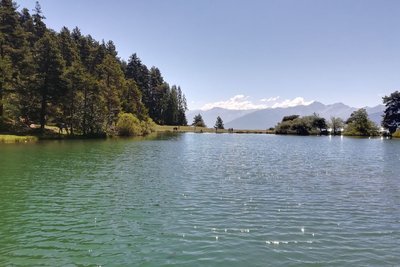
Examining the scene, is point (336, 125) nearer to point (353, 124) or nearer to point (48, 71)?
point (353, 124)

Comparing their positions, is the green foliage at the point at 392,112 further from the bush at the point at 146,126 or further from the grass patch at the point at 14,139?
the grass patch at the point at 14,139

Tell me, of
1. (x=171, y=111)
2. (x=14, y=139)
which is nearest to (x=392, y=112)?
(x=171, y=111)

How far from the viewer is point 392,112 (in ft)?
475

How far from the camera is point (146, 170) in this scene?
1414 inches

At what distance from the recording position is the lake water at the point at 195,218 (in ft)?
43.9

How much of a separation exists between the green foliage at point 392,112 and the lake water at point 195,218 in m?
126

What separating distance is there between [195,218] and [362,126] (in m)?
148

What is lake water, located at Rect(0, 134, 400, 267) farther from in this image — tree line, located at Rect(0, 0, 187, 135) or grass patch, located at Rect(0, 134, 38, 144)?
tree line, located at Rect(0, 0, 187, 135)

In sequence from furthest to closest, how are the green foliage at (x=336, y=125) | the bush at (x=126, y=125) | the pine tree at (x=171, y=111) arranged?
the pine tree at (x=171, y=111), the green foliage at (x=336, y=125), the bush at (x=126, y=125)

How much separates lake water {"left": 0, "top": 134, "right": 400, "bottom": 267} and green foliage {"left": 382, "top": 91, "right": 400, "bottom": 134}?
126 metres

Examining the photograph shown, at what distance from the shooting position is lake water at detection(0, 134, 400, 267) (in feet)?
43.9

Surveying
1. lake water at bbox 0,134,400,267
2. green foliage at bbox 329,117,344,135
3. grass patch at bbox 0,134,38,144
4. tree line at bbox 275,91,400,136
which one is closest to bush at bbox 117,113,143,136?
grass patch at bbox 0,134,38,144

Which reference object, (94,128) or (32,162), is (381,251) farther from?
(94,128)

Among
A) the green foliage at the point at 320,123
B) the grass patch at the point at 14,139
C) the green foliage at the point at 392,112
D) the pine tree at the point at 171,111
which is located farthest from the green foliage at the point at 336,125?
the grass patch at the point at 14,139
